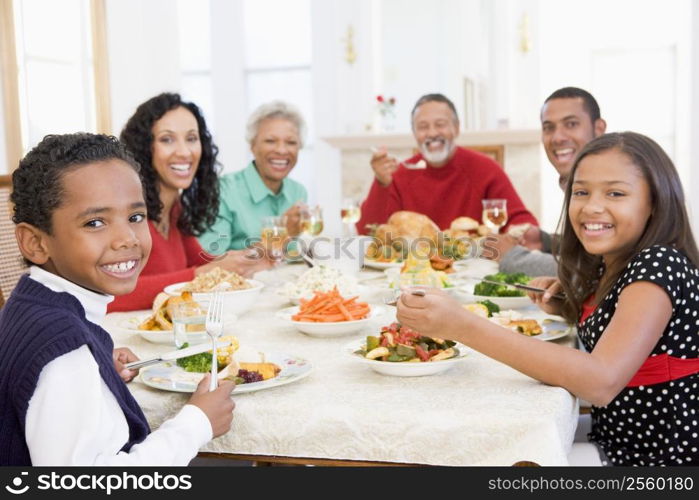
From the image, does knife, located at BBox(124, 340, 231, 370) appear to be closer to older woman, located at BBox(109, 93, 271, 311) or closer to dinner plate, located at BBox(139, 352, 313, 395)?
dinner plate, located at BBox(139, 352, 313, 395)

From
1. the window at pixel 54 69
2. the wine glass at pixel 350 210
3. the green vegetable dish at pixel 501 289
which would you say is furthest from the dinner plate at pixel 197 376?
the window at pixel 54 69

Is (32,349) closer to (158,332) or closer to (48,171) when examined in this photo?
(48,171)

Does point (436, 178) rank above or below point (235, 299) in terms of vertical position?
above

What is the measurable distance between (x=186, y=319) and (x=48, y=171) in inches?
20.0

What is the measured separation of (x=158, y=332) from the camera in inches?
66.4

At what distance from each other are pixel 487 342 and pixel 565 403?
0.17 meters

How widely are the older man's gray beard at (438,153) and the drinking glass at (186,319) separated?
279 centimetres

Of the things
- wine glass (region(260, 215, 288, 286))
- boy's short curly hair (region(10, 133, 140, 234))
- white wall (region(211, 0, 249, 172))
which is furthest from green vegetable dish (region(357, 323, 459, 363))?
white wall (region(211, 0, 249, 172))

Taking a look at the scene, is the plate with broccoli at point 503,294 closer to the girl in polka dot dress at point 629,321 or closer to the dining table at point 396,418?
the girl in polka dot dress at point 629,321

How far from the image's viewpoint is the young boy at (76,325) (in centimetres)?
102

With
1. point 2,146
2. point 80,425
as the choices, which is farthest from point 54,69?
point 80,425

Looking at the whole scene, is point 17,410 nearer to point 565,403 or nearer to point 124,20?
point 565,403

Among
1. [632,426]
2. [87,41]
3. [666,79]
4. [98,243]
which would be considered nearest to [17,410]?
[98,243]

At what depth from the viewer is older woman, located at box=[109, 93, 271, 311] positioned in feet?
8.55
